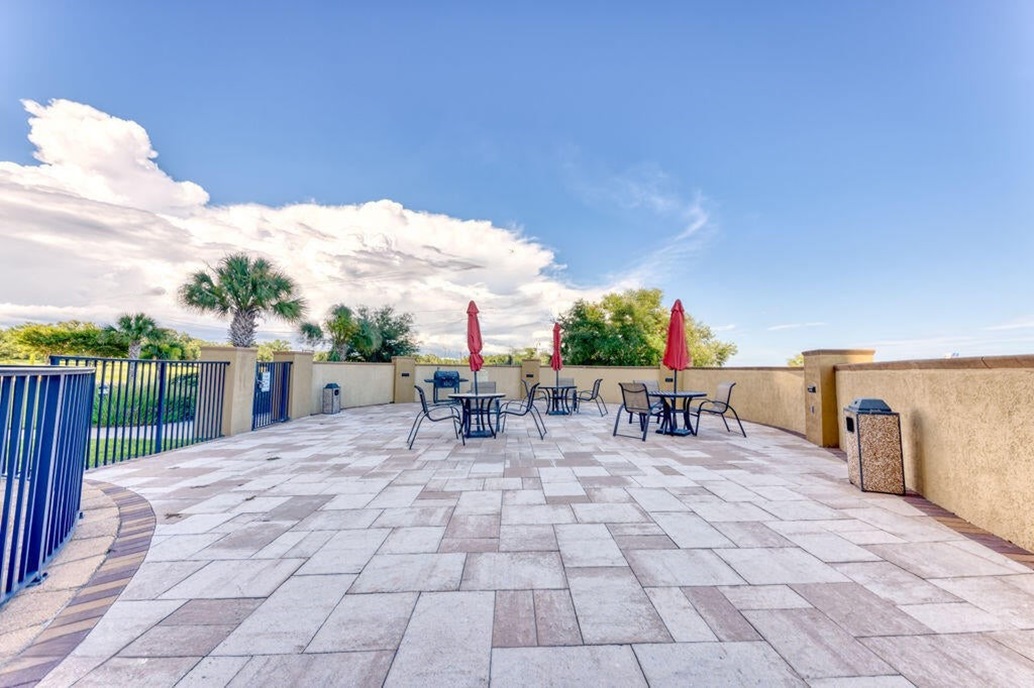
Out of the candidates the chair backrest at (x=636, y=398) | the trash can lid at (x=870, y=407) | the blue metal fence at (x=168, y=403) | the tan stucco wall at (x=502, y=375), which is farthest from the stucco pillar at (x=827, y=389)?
the blue metal fence at (x=168, y=403)

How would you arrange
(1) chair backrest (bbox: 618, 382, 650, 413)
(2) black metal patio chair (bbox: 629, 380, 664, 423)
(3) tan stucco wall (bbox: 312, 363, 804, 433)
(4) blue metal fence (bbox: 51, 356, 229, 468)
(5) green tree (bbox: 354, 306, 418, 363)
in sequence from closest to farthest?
(4) blue metal fence (bbox: 51, 356, 229, 468)
(1) chair backrest (bbox: 618, 382, 650, 413)
(2) black metal patio chair (bbox: 629, 380, 664, 423)
(3) tan stucco wall (bbox: 312, 363, 804, 433)
(5) green tree (bbox: 354, 306, 418, 363)

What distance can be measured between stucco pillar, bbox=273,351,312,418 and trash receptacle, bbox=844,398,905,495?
31.5 feet

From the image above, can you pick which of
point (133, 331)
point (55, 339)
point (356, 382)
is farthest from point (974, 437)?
point (55, 339)

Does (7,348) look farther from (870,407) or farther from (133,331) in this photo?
(870,407)

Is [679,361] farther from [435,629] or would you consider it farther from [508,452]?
[435,629]

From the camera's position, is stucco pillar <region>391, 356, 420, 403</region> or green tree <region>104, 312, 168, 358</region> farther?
green tree <region>104, 312, 168, 358</region>

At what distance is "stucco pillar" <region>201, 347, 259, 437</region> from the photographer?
20.5 feet

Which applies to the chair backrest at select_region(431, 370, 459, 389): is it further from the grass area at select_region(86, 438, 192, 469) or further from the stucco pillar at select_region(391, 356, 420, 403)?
the grass area at select_region(86, 438, 192, 469)

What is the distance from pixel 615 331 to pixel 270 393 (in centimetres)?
1402

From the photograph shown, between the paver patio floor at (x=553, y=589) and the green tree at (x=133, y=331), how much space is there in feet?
45.6

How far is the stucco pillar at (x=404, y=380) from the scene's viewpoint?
41.6 feet

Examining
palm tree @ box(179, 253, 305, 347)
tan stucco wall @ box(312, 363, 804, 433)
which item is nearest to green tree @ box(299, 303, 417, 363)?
palm tree @ box(179, 253, 305, 347)

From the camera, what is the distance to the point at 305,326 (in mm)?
16781

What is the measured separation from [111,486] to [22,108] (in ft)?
34.4
